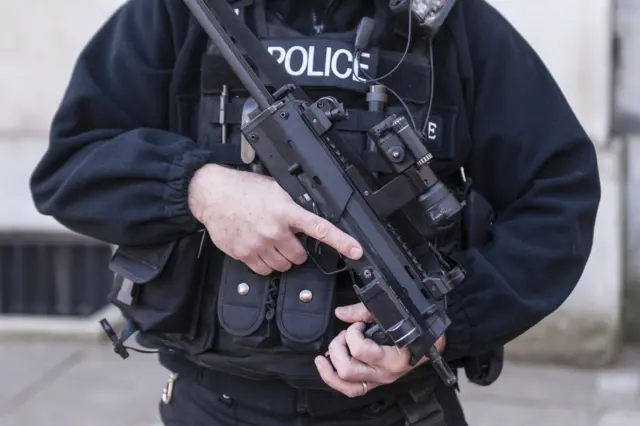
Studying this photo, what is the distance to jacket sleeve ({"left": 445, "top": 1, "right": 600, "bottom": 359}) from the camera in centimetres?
150

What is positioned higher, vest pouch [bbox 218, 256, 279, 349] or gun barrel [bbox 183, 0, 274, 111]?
gun barrel [bbox 183, 0, 274, 111]

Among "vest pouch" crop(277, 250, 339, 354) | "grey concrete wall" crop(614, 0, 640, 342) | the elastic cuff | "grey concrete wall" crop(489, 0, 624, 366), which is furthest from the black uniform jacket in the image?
"grey concrete wall" crop(614, 0, 640, 342)

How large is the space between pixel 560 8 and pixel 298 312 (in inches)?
122

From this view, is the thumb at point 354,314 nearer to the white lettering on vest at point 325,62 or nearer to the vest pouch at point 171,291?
the vest pouch at point 171,291

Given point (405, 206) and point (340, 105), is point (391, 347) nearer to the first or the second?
point (405, 206)

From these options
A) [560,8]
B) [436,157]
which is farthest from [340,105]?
[560,8]

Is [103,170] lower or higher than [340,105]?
lower

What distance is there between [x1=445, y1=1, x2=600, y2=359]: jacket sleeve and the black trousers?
0.42 ft

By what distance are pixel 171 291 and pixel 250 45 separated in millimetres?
473

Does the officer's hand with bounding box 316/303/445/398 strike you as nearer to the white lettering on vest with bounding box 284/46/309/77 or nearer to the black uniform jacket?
the black uniform jacket

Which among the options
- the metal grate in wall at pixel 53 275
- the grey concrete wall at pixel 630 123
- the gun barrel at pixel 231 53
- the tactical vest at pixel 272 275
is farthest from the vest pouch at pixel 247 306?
the metal grate in wall at pixel 53 275

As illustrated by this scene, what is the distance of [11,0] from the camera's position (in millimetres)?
4609

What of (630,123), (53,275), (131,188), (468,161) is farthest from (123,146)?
(53,275)

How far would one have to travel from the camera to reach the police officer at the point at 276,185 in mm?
1485
